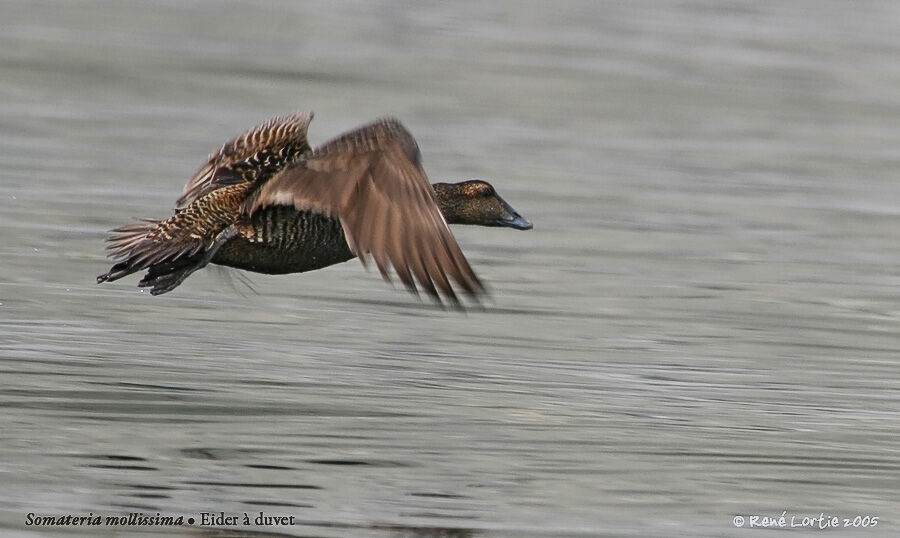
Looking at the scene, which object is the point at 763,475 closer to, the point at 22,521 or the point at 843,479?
the point at 843,479

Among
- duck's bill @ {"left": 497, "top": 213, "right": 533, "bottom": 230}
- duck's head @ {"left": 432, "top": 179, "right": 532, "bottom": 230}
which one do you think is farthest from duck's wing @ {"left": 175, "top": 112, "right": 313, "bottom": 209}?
duck's bill @ {"left": 497, "top": 213, "right": 533, "bottom": 230}

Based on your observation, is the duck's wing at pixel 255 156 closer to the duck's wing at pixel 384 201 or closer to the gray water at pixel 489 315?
the gray water at pixel 489 315

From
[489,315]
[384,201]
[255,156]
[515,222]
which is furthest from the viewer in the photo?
[489,315]

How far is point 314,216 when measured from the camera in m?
8.83

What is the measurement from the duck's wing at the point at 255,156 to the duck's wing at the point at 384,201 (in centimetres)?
99

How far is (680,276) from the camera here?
12031 mm

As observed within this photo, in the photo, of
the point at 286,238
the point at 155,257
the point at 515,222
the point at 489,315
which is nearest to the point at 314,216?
the point at 286,238

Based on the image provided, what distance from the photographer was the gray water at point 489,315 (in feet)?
24.5

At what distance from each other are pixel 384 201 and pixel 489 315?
3.34 meters

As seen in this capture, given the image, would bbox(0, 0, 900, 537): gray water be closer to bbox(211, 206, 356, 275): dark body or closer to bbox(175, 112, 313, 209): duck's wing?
bbox(211, 206, 356, 275): dark body

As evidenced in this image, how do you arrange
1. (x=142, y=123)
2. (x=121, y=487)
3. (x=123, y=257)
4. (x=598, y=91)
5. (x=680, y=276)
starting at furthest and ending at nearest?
(x=598, y=91) → (x=142, y=123) → (x=680, y=276) → (x=123, y=257) → (x=121, y=487)

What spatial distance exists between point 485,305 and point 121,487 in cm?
421

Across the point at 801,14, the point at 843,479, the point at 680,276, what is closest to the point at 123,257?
the point at 843,479

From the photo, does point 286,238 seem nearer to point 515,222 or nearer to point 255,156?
point 255,156
